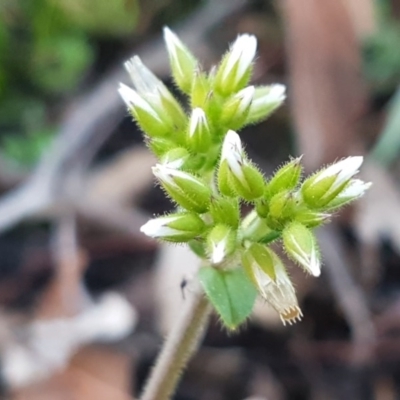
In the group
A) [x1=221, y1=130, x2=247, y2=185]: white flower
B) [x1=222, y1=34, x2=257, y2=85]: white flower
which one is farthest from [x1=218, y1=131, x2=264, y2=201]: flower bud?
[x1=222, y1=34, x2=257, y2=85]: white flower

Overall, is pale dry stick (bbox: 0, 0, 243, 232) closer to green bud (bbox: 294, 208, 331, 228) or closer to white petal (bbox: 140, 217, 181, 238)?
white petal (bbox: 140, 217, 181, 238)

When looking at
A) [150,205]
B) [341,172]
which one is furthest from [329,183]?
[150,205]

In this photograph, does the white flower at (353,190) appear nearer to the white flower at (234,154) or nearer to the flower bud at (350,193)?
the flower bud at (350,193)

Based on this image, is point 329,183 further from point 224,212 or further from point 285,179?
point 224,212

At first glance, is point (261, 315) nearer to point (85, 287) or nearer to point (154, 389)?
point (85, 287)

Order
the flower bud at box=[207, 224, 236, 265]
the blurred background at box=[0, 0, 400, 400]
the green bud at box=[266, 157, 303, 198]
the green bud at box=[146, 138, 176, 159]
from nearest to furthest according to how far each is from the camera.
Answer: the flower bud at box=[207, 224, 236, 265]
the green bud at box=[266, 157, 303, 198]
the green bud at box=[146, 138, 176, 159]
the blurred background at box=[0, 0, 400, 400]

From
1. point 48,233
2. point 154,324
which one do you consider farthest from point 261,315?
point 48,233

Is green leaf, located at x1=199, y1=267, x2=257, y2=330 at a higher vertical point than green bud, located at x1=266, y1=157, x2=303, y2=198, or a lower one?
lower
